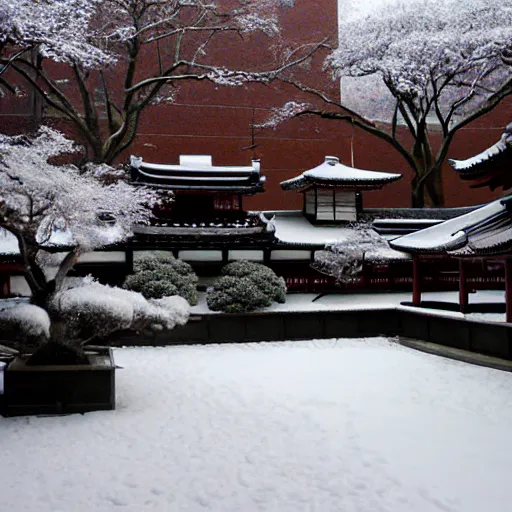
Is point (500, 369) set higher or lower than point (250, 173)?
lower

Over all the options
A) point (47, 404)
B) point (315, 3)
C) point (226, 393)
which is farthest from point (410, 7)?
point (47, 404)

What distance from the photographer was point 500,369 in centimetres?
993

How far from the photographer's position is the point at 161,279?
14023 mm

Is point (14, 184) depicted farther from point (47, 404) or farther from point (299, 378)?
point (299, 378)

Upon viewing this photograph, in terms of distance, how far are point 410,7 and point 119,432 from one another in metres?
20.4

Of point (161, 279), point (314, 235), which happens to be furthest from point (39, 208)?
point (314, 235)

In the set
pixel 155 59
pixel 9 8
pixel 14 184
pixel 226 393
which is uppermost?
pixel 155 59

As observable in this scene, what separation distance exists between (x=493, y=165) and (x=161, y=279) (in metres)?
7.96

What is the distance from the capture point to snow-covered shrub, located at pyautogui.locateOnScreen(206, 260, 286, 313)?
45.5 feet

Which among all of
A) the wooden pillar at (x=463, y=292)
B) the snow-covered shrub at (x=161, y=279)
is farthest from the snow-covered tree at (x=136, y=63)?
the wooden pillar at (x=463, y=292)

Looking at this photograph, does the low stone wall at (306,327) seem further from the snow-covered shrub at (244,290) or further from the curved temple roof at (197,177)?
the curved temple roof at (197,177)

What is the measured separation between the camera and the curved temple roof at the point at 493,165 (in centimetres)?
925

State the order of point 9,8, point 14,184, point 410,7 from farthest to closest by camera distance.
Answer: point 410,7
point 9,8
point 14,184

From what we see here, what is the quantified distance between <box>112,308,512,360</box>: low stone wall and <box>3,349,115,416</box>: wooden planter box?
187 inches
